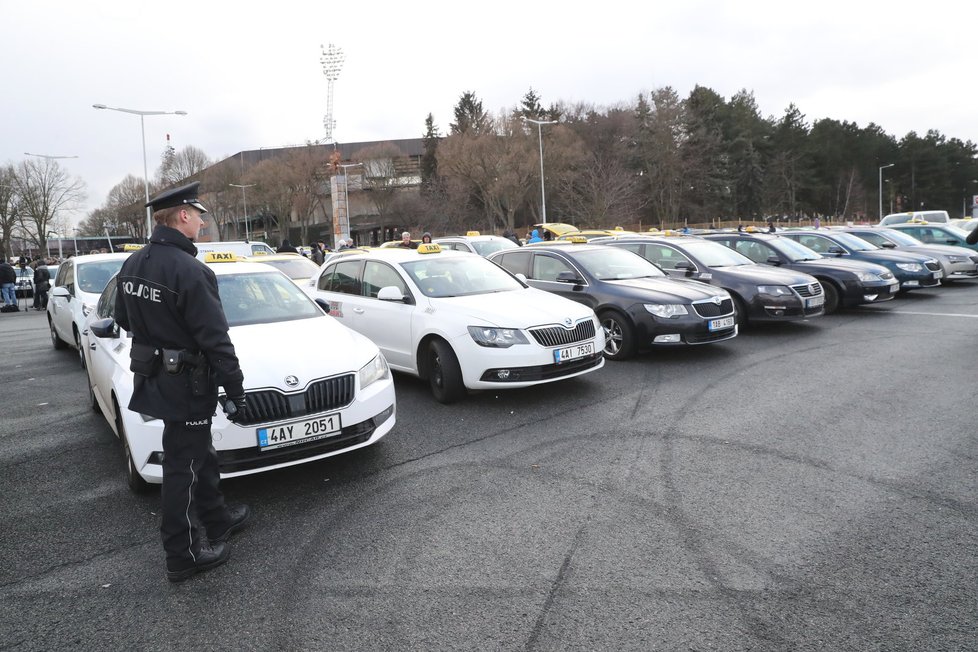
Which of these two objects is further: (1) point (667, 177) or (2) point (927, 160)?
(2) point (927, 160)

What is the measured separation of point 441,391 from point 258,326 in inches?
82.5

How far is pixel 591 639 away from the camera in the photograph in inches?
111

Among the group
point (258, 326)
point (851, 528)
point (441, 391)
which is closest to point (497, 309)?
point (441, 391)

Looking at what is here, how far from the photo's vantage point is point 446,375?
672 centimetres

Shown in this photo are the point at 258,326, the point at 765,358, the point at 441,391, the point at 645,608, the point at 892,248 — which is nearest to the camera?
the point at 645,608

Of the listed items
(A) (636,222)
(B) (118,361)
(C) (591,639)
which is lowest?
(C) (591,639)

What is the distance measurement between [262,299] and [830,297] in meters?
11.0

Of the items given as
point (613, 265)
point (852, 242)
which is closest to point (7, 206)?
point (613, 265)

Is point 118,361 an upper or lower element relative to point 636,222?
lower

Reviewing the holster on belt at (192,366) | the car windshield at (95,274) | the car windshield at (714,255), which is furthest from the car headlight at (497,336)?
the car windshield at (95,274)

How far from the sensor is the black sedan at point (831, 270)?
12.4 metres

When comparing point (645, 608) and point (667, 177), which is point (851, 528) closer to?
point (645, 608)

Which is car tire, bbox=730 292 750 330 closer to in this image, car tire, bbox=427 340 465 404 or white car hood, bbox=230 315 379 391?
car tire, bbox=427 340 465 404

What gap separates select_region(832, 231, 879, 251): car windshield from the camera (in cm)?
1533
